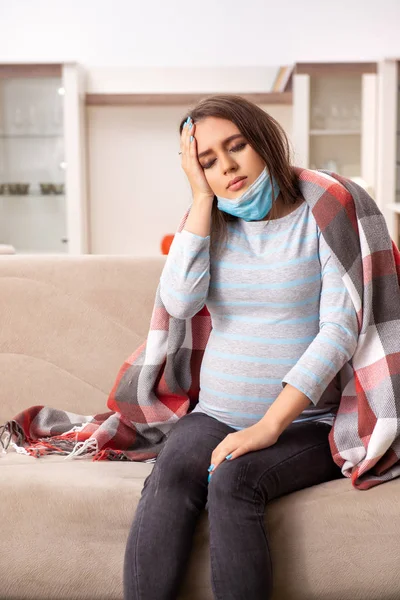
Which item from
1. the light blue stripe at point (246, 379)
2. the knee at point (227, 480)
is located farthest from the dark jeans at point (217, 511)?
the light blue stripe at point (246, 379)

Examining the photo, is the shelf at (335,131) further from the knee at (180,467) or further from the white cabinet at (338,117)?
the knee at (180,467)

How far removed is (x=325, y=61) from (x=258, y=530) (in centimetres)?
442

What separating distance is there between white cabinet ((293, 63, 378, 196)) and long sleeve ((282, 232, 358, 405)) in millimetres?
3684

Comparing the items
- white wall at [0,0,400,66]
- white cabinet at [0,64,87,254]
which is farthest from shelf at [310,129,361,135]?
white cabinet at [0,64,87,254]

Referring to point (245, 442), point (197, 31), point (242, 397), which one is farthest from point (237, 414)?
point (197, 31)

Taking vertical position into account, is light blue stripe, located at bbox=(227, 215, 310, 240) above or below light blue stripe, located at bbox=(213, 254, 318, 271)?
above

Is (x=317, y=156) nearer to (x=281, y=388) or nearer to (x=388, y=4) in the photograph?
(x=388, y=4)

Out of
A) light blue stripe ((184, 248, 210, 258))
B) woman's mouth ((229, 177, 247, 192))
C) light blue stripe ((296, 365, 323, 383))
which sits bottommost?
light blue stripe ((296, 365, 323, 383))

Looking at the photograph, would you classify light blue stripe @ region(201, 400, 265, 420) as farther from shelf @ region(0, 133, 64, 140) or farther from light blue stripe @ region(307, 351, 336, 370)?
shelf @ region(0, 133, 64, 140)

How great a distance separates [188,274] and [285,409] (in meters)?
0.33

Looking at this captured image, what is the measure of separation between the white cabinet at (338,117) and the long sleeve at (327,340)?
3.68 meters

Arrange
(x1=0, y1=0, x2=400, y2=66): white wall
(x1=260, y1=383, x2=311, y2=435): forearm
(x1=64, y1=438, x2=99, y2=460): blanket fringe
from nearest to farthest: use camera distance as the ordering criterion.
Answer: (x1=260, y1=383, x2=311, y2=435): forearm
(x1=64, y1=438, x2=99, y2=460): blanket fringe
(x1=0, y1=0, x2=400, y2=66): white wall

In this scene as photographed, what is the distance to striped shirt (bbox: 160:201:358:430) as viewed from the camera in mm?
1486

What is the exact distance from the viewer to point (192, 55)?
17.8ft
